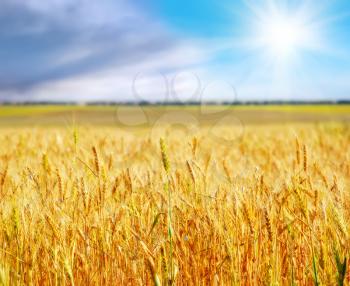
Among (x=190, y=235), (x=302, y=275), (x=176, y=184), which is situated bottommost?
(x=302, y=275)

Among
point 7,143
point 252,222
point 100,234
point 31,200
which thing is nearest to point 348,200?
point 252,222

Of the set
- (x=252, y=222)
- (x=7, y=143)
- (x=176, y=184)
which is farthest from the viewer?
(x=7, y=143)

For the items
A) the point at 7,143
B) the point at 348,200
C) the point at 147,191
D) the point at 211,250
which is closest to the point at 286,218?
the point at 211,250

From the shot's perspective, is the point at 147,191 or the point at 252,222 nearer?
the point at 252,222

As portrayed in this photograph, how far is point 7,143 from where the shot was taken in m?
7.76

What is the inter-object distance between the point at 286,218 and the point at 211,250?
0.42 metres

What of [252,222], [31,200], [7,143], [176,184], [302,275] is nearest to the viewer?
[252,222]

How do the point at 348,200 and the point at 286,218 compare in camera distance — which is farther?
the point at 348,200

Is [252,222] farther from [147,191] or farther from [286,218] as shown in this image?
[147,191]

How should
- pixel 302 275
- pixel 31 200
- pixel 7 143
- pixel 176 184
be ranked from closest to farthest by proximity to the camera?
pixel 302 275
pixel 31 200
pixel 176 184
pixel 7 143

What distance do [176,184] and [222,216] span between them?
1.70ft

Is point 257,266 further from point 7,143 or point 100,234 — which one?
point 7,143

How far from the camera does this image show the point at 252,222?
2.24m

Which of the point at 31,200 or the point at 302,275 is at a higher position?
the point at 31,200
